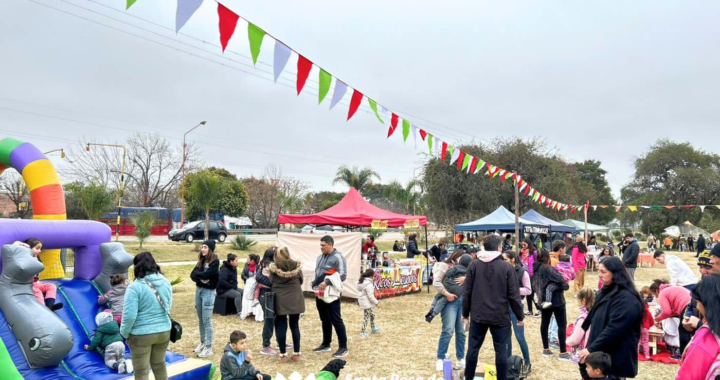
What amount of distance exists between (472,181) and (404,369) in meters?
21.9

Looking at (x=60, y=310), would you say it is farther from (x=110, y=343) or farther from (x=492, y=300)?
A: (x=492, y=300)

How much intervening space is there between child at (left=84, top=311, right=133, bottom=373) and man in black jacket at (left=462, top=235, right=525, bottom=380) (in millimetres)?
3525

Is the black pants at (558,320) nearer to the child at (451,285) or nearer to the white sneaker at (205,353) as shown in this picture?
the child at (451,285)

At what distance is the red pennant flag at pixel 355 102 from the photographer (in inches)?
257

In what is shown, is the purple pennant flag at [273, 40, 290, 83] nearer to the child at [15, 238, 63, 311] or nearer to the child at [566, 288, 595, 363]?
the child at [15, 238, 63, 311]

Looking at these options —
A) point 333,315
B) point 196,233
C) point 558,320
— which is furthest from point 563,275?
point 196,233

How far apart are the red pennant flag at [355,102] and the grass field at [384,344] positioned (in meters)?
3.31

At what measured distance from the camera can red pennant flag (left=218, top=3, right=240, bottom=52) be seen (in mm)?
4402

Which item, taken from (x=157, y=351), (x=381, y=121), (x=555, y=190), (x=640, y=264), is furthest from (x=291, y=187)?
(x=157, y=351)

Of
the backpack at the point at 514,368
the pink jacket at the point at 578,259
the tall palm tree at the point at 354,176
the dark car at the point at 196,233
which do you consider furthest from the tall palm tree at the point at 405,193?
the backpack at the point at 514,368

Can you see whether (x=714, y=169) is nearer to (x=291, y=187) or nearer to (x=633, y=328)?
(x=291, y=187)

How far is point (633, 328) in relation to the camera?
3.38 meters

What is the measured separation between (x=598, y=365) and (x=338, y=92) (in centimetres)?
421

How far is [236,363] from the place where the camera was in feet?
14.4
